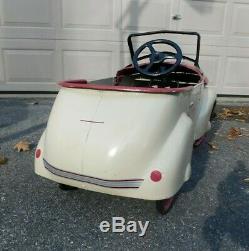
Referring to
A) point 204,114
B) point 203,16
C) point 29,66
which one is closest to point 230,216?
point 204,114

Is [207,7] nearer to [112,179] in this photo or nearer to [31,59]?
[31,59]

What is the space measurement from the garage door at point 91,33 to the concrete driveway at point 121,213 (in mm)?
2521

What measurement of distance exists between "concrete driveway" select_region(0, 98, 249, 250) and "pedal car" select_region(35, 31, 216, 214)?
0.80 ft

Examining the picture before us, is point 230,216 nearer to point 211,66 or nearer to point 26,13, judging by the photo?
point 211,66

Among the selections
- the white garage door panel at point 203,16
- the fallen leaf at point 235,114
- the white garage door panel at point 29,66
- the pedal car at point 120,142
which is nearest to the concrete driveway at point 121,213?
the pedal car at point 120,142

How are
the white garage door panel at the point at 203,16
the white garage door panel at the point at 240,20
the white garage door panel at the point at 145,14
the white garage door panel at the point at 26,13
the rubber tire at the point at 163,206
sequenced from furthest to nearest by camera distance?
the white garage door panel at the point at 240,20 → the white garage door panel at the point at 203,16 → the white garage door panel at the point at 145,14 → the white garage door panel at the point at 26,13 → the rubber tire at the point at 163,206

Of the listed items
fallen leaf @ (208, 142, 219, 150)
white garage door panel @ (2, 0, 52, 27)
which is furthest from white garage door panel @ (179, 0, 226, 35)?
fallen leaf @ (208, 142, 219, 150)

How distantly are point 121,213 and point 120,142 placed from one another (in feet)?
2.24

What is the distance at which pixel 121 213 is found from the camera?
2613 mm

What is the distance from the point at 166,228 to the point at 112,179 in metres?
0.60

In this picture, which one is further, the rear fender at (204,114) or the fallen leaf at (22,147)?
Result: the fallen leaf at (22,147)

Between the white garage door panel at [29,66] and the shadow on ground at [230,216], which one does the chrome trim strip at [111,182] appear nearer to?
the shadow on ground at [230,216]

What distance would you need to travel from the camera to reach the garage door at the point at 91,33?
549cm

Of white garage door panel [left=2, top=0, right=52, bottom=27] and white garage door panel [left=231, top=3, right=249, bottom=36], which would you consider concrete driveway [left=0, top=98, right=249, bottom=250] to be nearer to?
white garage door panel [left=2, top=0, right=52, bottom=27]
